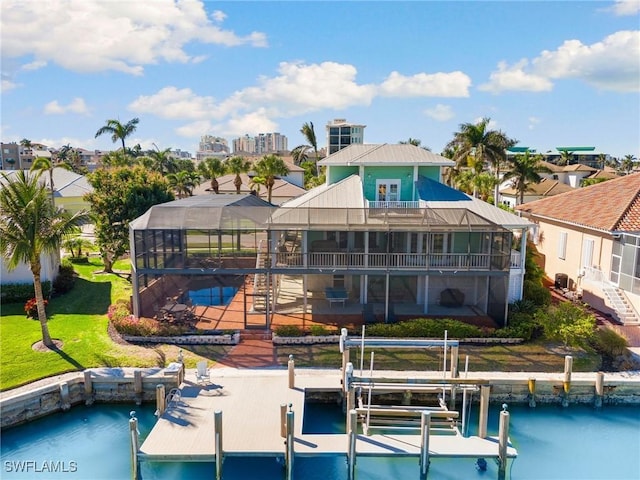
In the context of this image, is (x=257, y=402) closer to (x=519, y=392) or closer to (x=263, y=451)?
(x=263, y=451)

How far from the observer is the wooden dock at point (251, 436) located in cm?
1305

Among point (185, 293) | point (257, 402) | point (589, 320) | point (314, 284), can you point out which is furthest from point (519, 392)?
point (185, 293)

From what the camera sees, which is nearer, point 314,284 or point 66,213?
point 66,213

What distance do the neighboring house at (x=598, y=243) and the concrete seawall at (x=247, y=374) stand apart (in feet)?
22.0

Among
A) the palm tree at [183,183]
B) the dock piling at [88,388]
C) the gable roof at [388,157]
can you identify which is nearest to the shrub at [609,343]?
the gable roof at [388,157]

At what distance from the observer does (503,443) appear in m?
13.4

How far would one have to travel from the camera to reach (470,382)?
1516 centimetres

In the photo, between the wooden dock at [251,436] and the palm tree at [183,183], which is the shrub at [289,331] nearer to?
the wooden dock at [251,436]

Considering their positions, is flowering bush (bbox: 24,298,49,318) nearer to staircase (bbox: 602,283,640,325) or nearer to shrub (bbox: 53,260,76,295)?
shrub (bbox: 53,260,76,295)

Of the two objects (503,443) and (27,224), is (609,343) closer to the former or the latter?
(503,443)

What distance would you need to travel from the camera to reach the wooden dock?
13047mm

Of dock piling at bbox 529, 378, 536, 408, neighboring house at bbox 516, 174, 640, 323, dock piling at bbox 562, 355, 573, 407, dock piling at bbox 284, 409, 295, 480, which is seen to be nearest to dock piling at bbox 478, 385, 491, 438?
dock piling at bbox 529, 378, 536, 408

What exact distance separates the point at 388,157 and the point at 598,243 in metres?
12.2

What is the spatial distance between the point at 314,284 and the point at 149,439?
12.7 m
